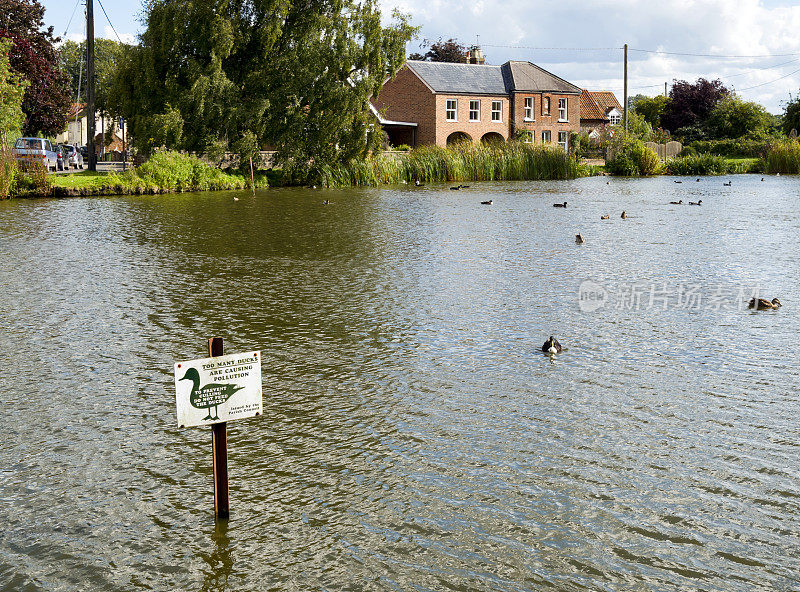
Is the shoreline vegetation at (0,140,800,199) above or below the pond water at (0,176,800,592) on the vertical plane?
above

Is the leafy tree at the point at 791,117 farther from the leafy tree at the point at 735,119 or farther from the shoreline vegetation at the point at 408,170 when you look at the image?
the shoreline vegetation at the point at 408,170

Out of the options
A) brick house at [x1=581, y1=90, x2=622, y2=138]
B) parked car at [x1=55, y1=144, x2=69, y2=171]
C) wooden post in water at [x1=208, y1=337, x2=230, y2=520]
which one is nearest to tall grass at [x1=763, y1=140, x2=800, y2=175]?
brick house at [x1=581, y1=90, x2=622, y2=138]

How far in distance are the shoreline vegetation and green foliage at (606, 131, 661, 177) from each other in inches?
2.9

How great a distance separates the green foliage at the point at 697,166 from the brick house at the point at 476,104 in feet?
33.8

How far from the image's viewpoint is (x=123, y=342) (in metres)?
10.8

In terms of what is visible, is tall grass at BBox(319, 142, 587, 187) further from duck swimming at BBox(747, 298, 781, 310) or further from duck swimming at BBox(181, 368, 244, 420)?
duck swimming at BBox(181, 368, 244, 420)

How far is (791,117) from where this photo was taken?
82438mm

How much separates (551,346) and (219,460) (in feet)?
17.5

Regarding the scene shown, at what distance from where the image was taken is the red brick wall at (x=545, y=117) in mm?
72062

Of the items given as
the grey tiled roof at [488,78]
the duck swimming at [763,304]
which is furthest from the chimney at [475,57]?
the duck swimming at [763,304]

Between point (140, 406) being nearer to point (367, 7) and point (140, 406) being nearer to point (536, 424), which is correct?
point (536, 424)

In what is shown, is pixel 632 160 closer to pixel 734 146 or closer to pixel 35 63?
pixel 734 146

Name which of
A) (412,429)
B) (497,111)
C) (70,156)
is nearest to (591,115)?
(497,111)

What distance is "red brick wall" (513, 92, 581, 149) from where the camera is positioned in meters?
72.1
